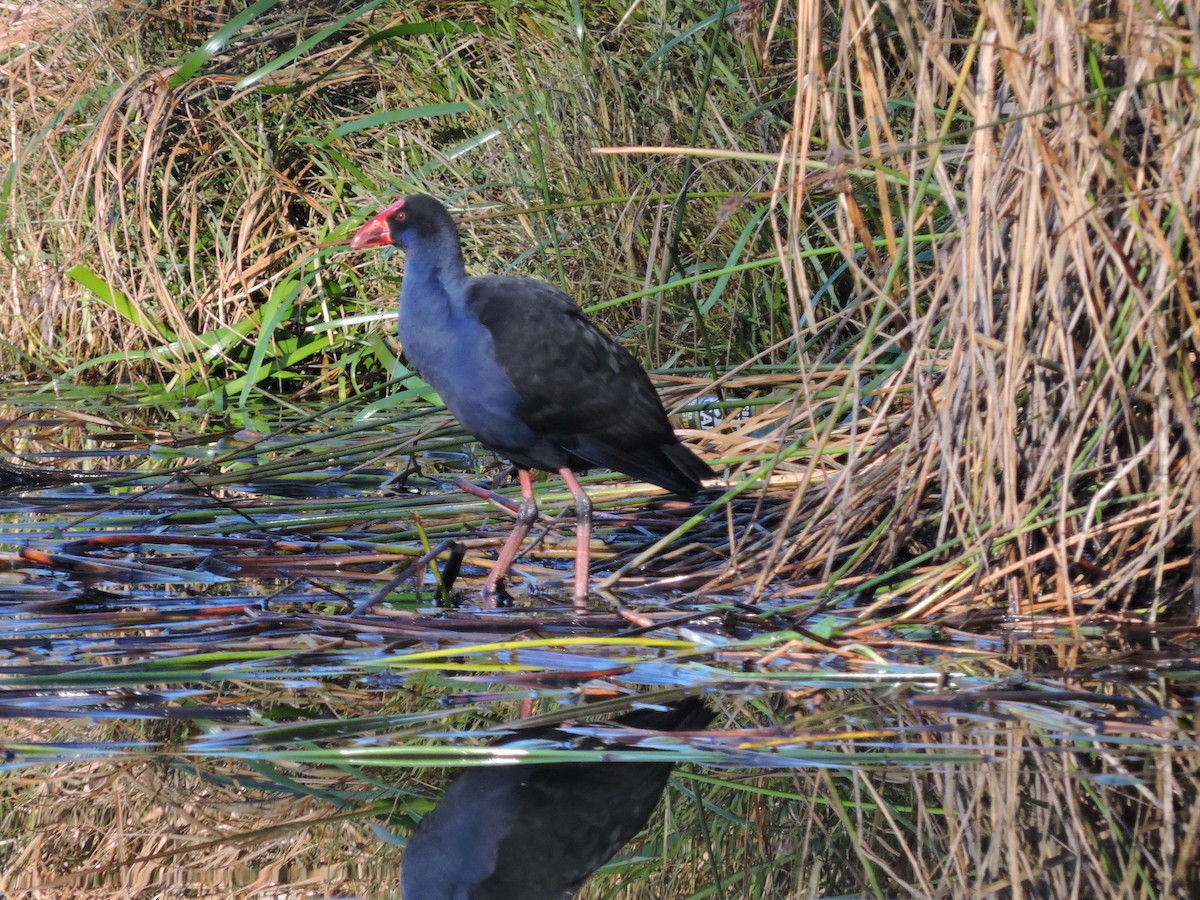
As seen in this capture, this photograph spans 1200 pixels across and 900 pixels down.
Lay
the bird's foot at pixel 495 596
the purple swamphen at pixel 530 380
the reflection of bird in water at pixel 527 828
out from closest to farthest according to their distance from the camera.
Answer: the reflection of bird in water at pixel 527 828, the bird's foot at pixel 495 596, the purple swamphen at pixel 530 380

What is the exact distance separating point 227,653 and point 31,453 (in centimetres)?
229

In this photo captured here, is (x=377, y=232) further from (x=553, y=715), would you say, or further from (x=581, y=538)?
(x=553, y=715)

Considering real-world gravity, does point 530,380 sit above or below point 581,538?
above

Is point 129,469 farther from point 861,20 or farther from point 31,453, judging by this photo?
point 861,20

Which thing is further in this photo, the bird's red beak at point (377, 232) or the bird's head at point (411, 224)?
the bird's red beak at point (377, 232)

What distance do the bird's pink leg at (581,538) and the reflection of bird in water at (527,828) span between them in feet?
3.02

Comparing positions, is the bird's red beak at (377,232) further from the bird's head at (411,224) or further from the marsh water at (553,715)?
the marsh water at (553,715)

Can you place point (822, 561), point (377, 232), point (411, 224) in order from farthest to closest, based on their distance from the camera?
point (377, 232) < point (411, 224) < point (822, 561)

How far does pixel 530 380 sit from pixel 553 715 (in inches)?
44.1

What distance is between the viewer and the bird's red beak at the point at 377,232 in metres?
3.28

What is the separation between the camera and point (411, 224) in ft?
10.5

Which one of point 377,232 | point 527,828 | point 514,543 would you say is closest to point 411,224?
point 377,232

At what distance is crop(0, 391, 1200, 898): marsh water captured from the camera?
1553mm

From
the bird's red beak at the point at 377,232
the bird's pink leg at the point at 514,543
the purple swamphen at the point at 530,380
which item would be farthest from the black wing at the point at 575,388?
the bird's red beak at the point at 377,232
